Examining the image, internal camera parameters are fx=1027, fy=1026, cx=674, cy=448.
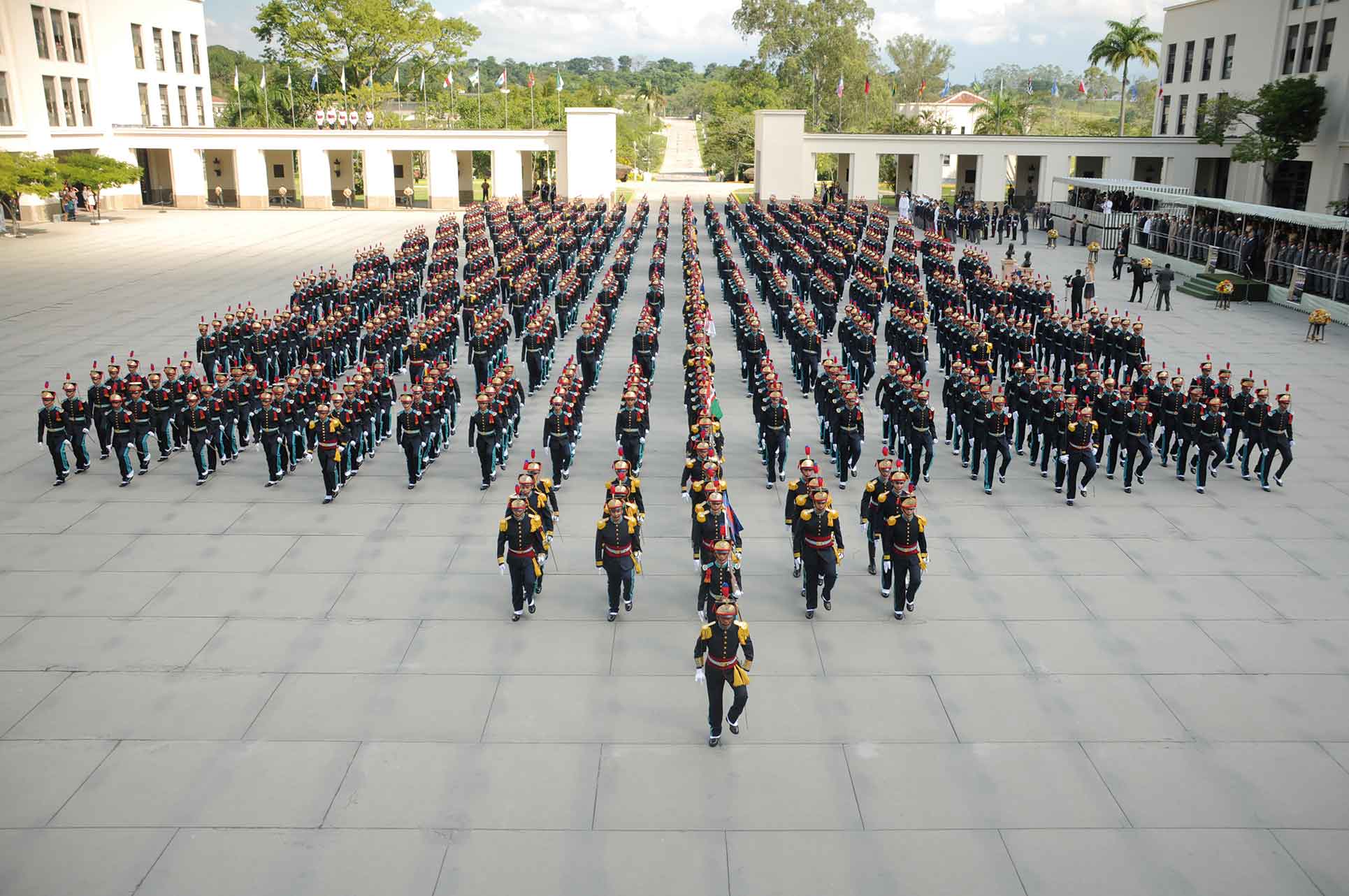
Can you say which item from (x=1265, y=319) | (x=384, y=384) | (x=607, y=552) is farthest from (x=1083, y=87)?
(x=607, y=552)

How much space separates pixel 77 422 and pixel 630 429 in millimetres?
7829

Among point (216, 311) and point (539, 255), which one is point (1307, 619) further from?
point (216, 311)

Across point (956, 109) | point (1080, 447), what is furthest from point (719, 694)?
point (956, 109)

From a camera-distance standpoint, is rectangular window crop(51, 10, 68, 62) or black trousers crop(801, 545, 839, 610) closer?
black trousers crop(801, 545, 839, 610)

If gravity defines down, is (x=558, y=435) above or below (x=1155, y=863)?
above

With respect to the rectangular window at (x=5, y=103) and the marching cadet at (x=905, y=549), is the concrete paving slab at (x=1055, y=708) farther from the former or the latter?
the rectangular window at (x=5, y=103)

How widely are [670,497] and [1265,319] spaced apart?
2032 centimetres

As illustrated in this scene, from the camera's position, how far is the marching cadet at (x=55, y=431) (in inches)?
555

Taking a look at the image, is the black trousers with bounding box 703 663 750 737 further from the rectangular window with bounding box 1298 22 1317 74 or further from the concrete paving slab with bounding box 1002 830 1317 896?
the rectangular window with bounding box 1298 22 1317 74

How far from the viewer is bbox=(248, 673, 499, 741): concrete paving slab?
8.34 m

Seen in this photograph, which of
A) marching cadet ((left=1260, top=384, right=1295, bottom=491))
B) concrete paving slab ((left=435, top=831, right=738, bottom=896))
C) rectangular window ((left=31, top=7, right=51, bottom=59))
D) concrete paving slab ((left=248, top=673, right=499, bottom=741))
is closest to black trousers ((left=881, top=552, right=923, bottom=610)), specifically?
concrete paving slab ((left=435, top=831, right=738, bottom=896))

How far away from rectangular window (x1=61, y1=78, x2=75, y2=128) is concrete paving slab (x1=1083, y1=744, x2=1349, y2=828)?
185 feet

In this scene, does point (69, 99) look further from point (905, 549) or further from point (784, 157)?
point (905, 549)

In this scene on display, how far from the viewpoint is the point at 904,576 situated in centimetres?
1026
